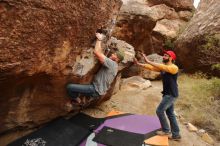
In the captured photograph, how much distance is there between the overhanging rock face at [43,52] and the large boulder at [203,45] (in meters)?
6.83

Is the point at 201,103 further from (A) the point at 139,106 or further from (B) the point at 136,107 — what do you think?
(B) the point at 136,107

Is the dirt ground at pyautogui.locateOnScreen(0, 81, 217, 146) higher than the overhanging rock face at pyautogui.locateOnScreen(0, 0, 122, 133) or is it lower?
lower

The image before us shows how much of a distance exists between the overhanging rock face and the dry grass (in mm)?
4133

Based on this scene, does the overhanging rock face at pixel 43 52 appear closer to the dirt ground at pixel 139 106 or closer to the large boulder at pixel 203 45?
the dirt ground at pixel 139 106

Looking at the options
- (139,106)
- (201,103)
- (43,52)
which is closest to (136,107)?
(139,106)

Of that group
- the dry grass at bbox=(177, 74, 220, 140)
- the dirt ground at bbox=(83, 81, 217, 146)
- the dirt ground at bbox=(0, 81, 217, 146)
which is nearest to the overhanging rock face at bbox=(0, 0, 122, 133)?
the dirt ground at bbox=(0, 81, 217, 146)

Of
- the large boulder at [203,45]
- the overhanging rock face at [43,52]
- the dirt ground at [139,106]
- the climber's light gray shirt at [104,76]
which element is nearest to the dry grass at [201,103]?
the dirt ground at [139,106]

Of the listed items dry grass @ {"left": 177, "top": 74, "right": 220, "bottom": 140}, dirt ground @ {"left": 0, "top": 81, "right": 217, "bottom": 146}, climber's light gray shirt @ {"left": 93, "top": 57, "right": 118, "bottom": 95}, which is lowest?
dirt ground @ {"left": 0, "top": 81, "right": 217, "bottom": 146}

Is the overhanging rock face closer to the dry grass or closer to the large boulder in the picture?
the dry grass

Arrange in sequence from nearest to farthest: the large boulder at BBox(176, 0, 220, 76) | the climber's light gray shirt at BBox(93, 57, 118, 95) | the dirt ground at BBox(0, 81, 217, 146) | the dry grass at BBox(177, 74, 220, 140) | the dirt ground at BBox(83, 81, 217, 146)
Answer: the climber's light gray shirt at BBox(93, 57, 118, 95) < the dirt ground at BBox(0, 81, 217, 146) < the dirt ground at BBox(83, 81, 217, 146) < the dry grass at BBox(177, 74, 220, 140) < the large boulder at BBox(176, 0, 220, 76)

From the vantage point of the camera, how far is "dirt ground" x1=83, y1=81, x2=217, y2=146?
24.6 ft

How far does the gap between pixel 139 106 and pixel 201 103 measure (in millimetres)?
2381

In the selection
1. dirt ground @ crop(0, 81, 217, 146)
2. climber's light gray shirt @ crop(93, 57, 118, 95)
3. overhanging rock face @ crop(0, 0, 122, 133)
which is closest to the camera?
overhanging rock face @ crop(0, 0, 122, 133)

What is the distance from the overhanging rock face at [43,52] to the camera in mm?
4641
